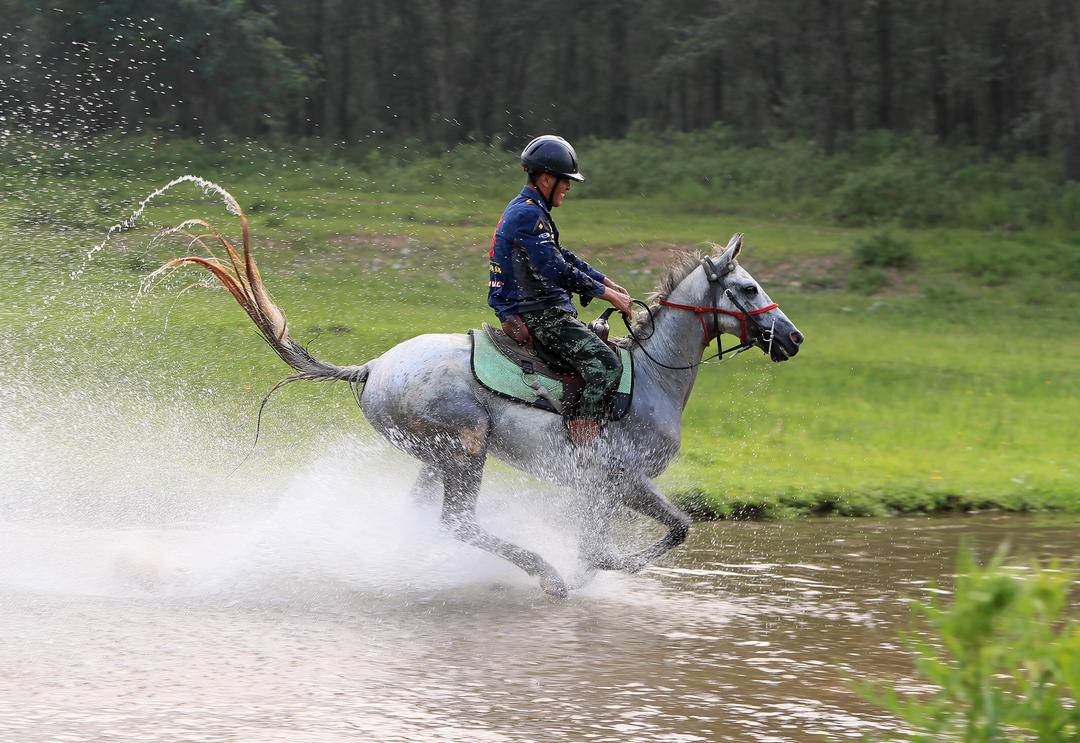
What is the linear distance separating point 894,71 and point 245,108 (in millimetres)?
26219

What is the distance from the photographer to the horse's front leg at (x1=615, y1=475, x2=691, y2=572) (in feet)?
26.8

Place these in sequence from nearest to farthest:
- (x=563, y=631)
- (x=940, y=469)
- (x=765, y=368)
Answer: (x=563, y=631), (x=940, y=469), (x=765, y=368)

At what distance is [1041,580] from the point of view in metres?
3.68

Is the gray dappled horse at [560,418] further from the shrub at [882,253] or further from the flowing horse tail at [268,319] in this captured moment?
the shrub at [882,253]

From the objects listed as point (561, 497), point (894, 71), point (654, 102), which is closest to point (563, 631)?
point (561, 497)

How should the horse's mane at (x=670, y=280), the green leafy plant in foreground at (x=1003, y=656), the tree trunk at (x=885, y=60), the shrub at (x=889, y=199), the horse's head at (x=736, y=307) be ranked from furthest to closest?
the tree trunk at (x=885, y=60), the shrub at (x=889, y=199), the horse's mane at (x=670, y=280), the horse's head at (x=736, y=307), the green leafy plant in foreground at (x=1003, y=656)

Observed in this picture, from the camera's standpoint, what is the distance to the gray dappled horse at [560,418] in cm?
813

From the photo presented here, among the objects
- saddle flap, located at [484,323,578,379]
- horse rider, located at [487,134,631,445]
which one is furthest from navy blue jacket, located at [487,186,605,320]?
saddle flap, located at [484,323,578,379]

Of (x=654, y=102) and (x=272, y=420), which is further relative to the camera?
(x=654, y=102)

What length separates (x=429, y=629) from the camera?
738cm

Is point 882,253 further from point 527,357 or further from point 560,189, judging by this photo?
point 527,357

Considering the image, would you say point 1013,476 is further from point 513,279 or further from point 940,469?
point 513,279

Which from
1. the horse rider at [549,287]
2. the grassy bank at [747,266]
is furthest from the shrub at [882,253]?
the horse rider at [549,287]

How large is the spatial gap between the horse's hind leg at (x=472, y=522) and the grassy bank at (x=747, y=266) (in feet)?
9.96
